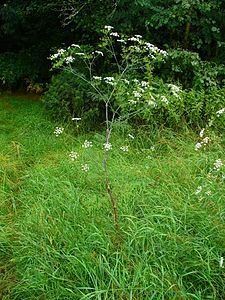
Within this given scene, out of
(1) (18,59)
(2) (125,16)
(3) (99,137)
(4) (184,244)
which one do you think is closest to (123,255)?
(4) (184,244)

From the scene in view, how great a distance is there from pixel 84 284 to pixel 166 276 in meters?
0.46

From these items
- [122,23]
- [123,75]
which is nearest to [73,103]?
[123,75]

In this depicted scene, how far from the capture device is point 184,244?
2.23 m

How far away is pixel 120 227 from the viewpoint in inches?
96.3

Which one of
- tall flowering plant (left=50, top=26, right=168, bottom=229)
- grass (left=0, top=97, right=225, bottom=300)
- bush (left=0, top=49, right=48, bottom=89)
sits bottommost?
bush (left=0, top=49, right=48, bottom=89)

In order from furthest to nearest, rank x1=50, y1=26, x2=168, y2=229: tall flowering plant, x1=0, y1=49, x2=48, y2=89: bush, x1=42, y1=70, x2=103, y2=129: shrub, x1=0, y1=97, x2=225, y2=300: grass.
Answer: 1. x1=0, y1=49, x2=48, y2=89: bush
2. x1=42, y1=70, x2=103, y2=129: shrub
3. x1=50, y1=26, x2=168, y2=229: tall flowering plant
4. x1=0, y1=97, x2=225, y2=300: grass

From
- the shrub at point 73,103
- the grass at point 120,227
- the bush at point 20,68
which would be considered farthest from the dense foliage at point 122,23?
the grass at point 120,227

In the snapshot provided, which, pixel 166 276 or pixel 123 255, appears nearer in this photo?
pixel 166 276

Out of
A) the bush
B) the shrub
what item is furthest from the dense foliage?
the shrub

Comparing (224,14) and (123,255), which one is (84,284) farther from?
(224,14)

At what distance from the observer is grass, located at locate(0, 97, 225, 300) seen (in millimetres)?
2098

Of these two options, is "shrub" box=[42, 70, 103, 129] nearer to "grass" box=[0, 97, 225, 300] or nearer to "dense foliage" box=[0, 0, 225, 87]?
"dense foliage" box=[0, 0, 225, 87]

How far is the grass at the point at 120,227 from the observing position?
2098mm

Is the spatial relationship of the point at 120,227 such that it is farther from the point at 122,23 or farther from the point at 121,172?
the point at 122,23
